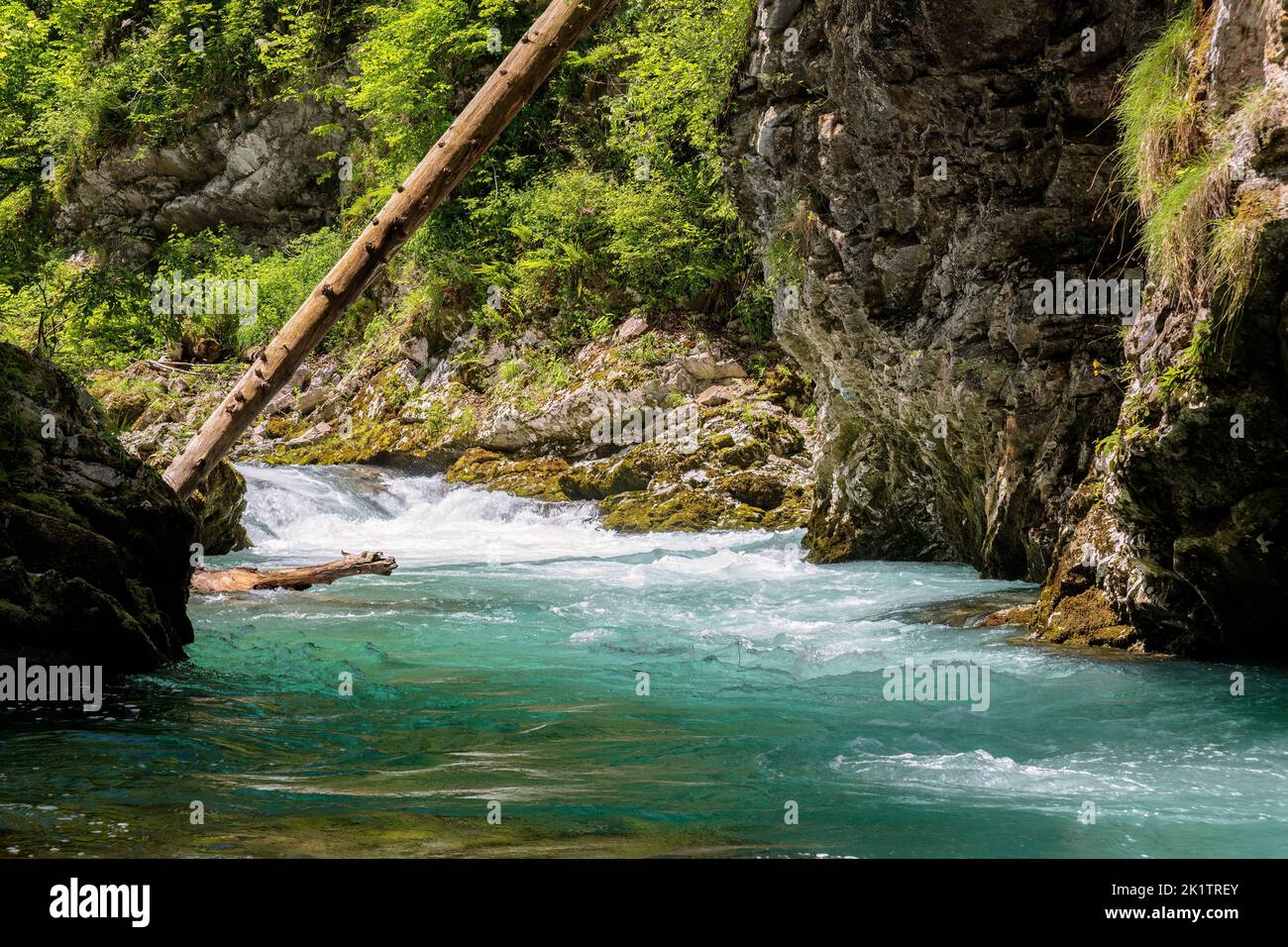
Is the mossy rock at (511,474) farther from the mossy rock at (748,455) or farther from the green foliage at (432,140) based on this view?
the mossy rock at (748,455)

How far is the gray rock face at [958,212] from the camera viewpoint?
845 cm

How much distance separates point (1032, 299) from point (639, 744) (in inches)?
240

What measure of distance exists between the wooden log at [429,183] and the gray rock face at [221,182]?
75.8ft

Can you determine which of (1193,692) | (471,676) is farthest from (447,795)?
(1193,692)

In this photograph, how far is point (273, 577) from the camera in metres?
9.77

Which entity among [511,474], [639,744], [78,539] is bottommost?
[639,744]

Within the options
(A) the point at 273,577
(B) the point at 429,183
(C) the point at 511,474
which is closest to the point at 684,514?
(C) the point at 511,474

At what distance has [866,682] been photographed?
6.36m

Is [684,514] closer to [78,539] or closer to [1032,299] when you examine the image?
[1032,299]

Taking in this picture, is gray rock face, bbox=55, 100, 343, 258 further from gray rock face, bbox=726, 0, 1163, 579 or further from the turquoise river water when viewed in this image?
the turquoise river water

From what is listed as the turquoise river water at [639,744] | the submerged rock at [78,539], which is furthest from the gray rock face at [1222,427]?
the submerged rock at [78,539]
